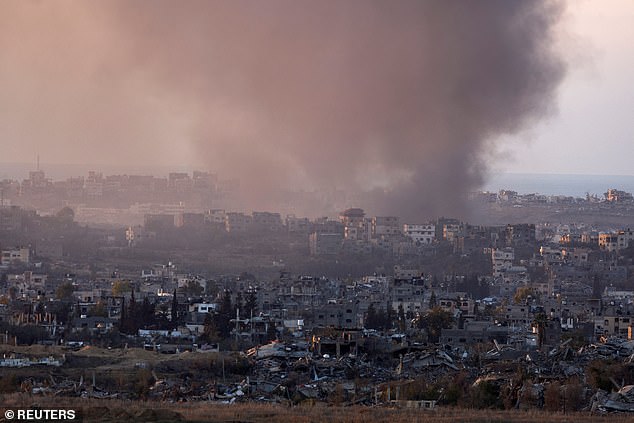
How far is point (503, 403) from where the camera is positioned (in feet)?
65.3

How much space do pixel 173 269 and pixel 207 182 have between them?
3166 centimetres

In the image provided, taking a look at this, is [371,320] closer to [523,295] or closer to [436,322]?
[436,322]

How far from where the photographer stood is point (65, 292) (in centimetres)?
3531

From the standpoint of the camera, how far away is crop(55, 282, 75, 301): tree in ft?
115

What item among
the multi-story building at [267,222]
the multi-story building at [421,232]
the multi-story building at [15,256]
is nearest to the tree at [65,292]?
the multi-story building at [15,256]

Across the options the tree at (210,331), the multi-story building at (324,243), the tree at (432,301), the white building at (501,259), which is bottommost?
the tree at (210,331)

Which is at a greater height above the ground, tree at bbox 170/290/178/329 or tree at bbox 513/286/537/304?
tree at bbox 513/286/537/304

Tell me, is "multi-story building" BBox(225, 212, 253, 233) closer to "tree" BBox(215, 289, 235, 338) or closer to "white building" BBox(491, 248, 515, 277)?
"white building" BBox(491, 248, 515, 277)

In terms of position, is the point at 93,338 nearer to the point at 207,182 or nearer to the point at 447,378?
the point at 447,378

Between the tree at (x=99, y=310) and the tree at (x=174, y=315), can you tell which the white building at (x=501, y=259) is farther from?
the tree at (x=99, y=310)

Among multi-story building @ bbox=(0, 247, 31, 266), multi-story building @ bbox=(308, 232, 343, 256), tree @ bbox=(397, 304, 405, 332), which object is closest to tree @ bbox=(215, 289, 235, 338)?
tree @ bbox=(397, 304, 405, 332)

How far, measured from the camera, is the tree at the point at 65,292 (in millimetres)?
35000

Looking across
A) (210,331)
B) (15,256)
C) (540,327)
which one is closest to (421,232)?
(15,256)

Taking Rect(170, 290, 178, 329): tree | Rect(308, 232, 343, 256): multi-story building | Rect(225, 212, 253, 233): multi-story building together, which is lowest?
Rect(170, 290, 178, 329): tree
